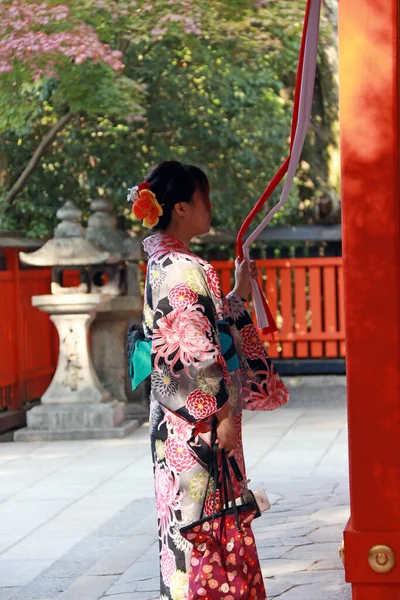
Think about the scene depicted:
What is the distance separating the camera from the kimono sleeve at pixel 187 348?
380 cm

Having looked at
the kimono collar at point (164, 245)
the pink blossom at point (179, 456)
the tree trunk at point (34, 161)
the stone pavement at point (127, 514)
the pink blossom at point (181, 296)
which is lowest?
the stone pavement at point (127, 514)

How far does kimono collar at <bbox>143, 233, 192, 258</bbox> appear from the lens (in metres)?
3.95

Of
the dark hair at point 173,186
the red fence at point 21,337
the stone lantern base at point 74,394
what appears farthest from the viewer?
the red fence at point 21,337

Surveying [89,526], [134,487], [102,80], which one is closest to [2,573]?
[89,526]

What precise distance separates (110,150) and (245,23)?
2084mm

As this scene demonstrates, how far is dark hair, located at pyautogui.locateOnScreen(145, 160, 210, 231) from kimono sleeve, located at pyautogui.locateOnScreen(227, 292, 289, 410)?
50 cm

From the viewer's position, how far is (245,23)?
1139cm

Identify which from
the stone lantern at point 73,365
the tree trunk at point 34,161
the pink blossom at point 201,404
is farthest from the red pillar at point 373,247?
the tree trunk at point 34,161

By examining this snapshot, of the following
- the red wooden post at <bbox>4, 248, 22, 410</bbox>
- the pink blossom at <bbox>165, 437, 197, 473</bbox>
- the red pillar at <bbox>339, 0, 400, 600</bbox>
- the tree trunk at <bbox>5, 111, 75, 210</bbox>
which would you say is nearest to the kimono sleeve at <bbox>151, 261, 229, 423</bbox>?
the pink blossom at <bbox>165, 437, 197, 473</bbox>

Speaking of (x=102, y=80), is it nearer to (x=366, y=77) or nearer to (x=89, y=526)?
(x=89, y=526)

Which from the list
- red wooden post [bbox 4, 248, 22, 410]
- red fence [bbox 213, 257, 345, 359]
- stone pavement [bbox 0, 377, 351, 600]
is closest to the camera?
stone pavement [bbox 0, 377, 351, 600]

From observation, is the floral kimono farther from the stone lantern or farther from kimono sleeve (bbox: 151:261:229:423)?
the stone lantern

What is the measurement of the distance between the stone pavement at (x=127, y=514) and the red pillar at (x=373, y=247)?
1662mm

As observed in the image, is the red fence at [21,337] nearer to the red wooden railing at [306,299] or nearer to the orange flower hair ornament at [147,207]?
the red wooden railing at [306,299]
